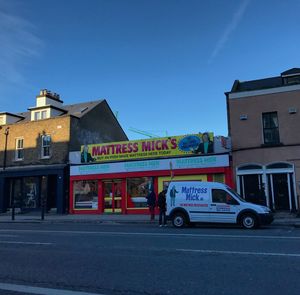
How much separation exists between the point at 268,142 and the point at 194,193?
7957mm

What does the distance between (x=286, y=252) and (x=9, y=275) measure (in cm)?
607

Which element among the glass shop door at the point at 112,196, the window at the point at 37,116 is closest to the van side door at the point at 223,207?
the glass shop door at the point at 112,196

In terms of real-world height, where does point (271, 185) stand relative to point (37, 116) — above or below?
below

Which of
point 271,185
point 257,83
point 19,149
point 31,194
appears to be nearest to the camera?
point 271,185

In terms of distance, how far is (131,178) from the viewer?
26.3 meters

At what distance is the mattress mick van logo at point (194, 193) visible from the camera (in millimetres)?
17094

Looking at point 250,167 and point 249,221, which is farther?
point 250,167

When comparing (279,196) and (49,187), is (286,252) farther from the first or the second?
(49,187)

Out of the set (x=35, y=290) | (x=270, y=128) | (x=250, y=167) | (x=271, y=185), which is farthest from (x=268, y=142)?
(x=35, y=290)

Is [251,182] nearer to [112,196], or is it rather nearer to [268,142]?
[268,142]

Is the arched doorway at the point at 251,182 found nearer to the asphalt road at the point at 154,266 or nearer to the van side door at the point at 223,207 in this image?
the van side door at the point at 223,207

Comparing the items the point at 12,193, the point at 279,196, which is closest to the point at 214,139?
the point at 279,196

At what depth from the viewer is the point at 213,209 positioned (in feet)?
54.9

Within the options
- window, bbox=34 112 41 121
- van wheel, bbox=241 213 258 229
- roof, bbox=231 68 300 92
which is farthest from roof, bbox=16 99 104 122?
van wheel, bbox=241 213 258 229
